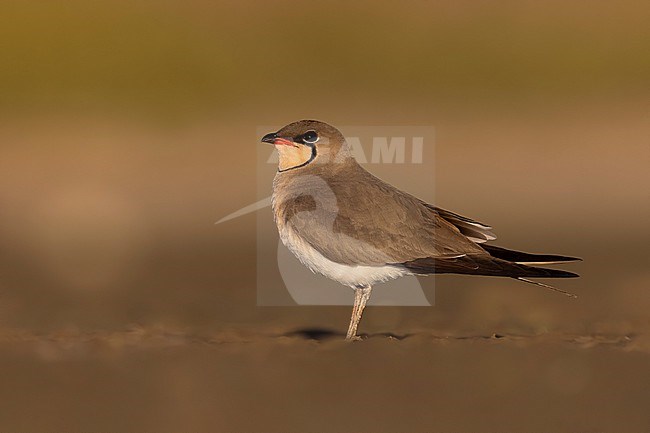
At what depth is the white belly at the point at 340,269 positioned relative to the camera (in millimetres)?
7809

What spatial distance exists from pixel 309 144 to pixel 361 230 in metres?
0.74

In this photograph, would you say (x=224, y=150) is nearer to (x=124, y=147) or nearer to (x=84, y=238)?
(x=124, y=147)

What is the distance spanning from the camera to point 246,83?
17.9 meters

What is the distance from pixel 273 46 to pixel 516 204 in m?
4.53

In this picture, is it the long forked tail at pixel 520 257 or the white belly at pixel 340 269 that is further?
the long forked tail at pixel 520 257

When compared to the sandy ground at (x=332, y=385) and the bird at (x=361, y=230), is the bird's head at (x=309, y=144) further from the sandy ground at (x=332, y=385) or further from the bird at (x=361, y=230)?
the sandy ground at (x=332, y=385)

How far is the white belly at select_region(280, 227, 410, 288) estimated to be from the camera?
7809 millimetres

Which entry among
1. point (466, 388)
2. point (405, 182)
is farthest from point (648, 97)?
point (466, 388)

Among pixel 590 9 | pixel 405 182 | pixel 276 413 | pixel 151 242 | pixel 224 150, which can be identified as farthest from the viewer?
pixel 590 9

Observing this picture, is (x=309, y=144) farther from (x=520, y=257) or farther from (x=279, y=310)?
(x=279, y=310)

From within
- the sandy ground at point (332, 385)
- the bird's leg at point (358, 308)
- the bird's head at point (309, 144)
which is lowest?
the sandy ground at point (332, 385)

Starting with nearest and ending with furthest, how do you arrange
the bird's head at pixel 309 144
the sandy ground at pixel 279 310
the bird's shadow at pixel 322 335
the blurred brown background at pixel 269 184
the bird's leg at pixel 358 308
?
the sandy ground at pixel 279 310 < the blurred brown background at pixel 269 184 < the bird's leg at pixel 358 308 < the bird's shadow at pixel 322 335 < the bird's head at pixel 309 144

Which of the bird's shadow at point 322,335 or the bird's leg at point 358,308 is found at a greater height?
the bird's leg at point 358,308

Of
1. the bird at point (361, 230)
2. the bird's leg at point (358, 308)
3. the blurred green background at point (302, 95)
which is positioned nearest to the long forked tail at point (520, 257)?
the bird at point (361, 230)
